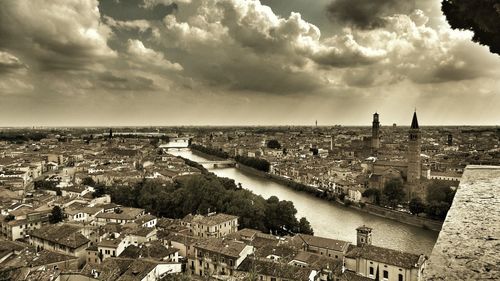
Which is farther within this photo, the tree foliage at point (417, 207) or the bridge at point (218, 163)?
the bridge at point (218, 163)

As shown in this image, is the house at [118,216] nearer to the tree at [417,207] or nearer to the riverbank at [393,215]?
the riverbank at [393,215]

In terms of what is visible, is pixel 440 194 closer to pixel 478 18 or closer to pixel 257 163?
pixel 478 18

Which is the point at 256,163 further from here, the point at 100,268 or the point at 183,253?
the point at 100,268

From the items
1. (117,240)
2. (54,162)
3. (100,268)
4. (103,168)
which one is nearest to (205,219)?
(117,240)

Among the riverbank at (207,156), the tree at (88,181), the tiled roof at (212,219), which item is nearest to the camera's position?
the tiled roof at (212,219)

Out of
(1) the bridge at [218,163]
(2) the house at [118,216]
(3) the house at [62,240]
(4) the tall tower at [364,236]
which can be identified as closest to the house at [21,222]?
(3) the house at [62,240]

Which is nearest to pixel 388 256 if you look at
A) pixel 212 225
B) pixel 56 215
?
pixel 212 225
